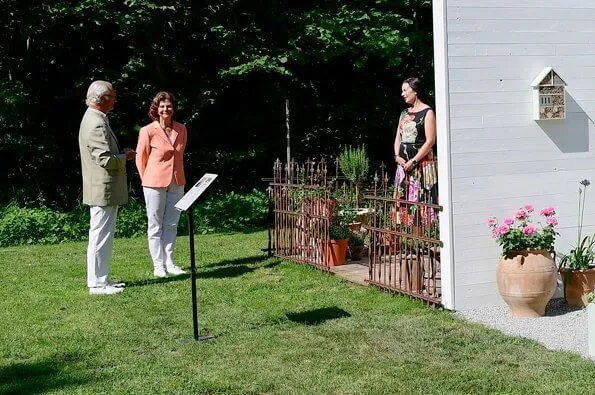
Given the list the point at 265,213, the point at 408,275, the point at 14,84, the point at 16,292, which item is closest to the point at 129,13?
the point at 14,84

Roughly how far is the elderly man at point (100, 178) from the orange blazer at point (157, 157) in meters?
0.51

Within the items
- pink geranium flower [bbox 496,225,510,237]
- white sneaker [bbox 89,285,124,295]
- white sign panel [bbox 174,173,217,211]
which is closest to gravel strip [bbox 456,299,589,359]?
pink geranium flower [bbox 496,225,510,237]

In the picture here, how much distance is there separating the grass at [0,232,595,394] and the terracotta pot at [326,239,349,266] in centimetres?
44

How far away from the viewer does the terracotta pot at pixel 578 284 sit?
5.84 m

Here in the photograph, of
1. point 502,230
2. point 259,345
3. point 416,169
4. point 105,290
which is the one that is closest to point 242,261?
point 105,290

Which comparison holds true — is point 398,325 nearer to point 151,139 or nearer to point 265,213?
point 151,139

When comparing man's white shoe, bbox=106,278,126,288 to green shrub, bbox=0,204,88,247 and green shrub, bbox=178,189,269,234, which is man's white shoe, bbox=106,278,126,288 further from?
green shrub, bbox=178,189,269,234

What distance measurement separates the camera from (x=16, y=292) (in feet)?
23.2

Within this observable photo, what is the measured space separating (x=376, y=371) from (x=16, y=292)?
4.21 m

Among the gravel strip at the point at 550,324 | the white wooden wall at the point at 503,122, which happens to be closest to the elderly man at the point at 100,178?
the white wooden wall at the point at 503,122

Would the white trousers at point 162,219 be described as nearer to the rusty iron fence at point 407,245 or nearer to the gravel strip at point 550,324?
the rusty iron fence at point 407,245

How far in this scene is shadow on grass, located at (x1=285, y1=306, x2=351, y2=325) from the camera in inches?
220

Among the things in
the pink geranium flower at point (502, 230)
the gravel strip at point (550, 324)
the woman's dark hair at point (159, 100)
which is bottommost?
the gravel strip at point (550, 324)

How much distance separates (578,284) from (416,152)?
6.29 feet
